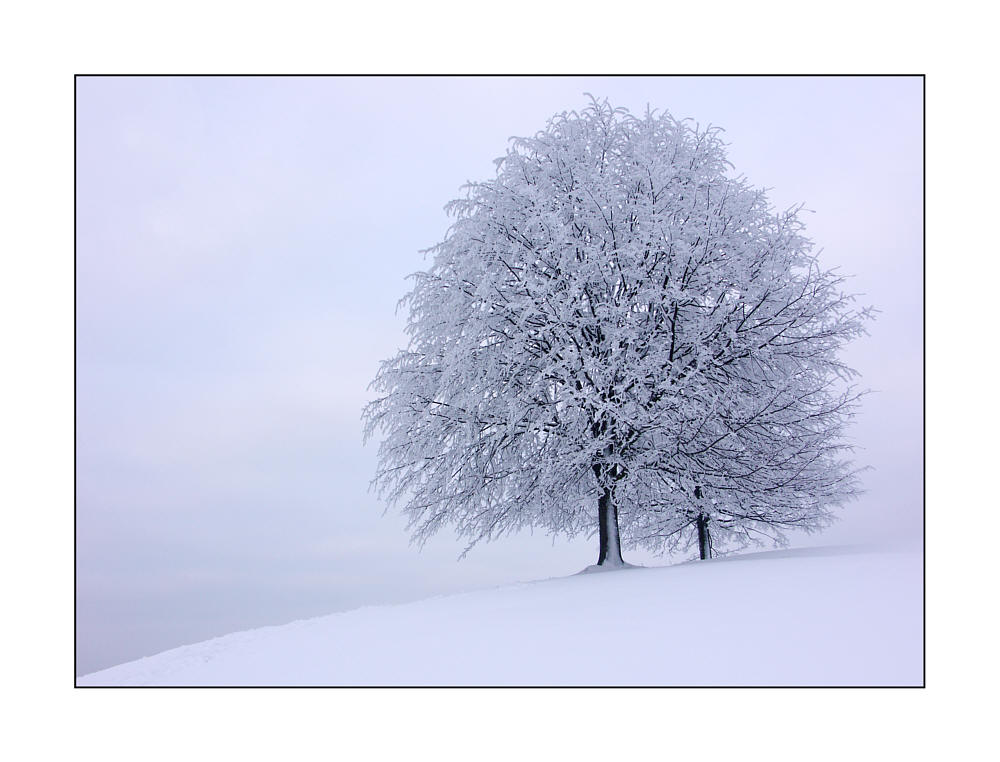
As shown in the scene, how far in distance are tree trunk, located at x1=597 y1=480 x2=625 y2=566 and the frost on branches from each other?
0.04 m

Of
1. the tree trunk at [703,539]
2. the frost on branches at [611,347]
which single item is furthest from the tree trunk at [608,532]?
the tree trunk at [703,539]

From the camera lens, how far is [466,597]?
40.2 ft

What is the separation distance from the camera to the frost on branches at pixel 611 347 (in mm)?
13570

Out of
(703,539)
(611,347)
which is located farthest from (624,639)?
(703,539)

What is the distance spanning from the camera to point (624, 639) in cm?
812

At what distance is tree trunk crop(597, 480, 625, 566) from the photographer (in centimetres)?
1450

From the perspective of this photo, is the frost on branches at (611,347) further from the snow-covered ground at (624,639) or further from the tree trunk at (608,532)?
the snow-covered ground at (624,639)

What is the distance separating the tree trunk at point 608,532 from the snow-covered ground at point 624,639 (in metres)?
2.92

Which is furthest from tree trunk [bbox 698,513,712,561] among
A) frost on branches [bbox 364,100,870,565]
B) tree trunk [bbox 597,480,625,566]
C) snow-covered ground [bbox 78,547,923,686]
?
snow-covered ground [bbox 78,547,923,686]

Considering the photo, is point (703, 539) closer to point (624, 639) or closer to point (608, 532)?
point (608, 532)

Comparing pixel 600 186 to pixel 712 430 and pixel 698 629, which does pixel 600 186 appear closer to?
pixel 712 430

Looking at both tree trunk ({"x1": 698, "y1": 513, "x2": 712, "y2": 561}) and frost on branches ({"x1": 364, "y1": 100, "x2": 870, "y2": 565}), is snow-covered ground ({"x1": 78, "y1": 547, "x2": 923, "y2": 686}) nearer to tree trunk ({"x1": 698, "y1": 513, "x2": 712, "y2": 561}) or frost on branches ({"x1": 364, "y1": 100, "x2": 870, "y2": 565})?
frost on branches ({"x1": 364, "y1": 100, "x2": 870, "y2": 565})

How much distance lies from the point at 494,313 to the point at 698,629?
7.36 meters
